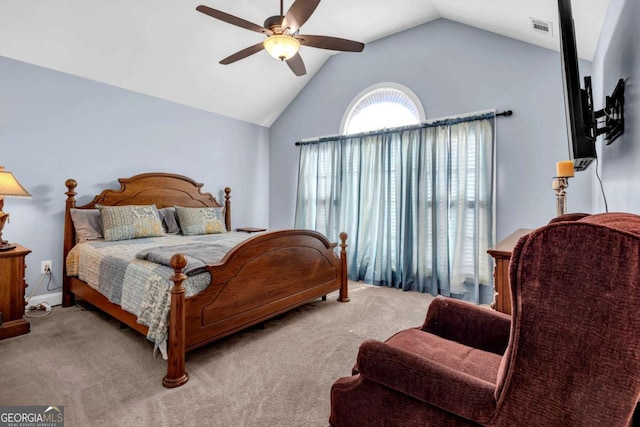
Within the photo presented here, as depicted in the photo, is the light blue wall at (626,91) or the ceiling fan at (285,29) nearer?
the light blue wall at (626,91)

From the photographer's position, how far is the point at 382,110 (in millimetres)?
4145

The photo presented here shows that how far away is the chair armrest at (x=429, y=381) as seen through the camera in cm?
86

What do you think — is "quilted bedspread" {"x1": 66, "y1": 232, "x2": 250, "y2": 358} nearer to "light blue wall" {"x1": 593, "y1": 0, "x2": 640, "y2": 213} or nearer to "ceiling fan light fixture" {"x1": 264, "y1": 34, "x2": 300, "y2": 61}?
"ceiling fan light fixture" {"x1": 264, "y1": 34, "x2": 300, "y2": 61}

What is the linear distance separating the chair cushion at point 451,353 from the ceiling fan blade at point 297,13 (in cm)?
198

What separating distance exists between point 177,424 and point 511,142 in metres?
3.61

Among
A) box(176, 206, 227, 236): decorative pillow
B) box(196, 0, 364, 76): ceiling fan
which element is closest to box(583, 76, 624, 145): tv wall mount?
box(196, 0, 364, 76): ceiling fan

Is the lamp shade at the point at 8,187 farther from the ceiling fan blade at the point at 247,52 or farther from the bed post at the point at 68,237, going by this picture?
the ceiling fan blade at the point at 247,52

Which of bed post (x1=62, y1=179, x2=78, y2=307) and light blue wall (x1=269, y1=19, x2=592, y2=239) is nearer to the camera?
light blue wall (x1=269, y1=19, x2=592, y2=239)

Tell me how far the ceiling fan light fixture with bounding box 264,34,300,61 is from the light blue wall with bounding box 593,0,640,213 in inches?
71.1

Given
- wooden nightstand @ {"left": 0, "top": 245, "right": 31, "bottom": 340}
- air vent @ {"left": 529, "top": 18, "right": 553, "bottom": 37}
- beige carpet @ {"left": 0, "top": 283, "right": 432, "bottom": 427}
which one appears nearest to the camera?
beige carpet @ {"left": 0, "top": 283, "right": 432, "bottom": 427}

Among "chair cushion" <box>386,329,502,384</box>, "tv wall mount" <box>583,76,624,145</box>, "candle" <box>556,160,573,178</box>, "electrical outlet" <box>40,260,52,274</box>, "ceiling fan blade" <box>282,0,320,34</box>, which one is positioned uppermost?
"ceiling fan blade" <box>282,0,320,34</box>

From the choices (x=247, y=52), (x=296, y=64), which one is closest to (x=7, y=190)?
(x=247, y=52)

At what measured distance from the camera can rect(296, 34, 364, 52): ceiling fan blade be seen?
7.62 feet

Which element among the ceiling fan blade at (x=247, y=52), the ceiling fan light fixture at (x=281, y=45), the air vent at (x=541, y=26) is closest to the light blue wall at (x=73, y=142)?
the ceiling fan blade at (x=247, y=52)
